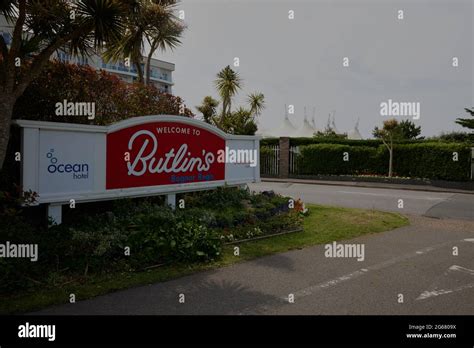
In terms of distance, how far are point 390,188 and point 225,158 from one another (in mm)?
13368

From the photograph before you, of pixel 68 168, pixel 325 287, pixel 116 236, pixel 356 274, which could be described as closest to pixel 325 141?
pixel 356 274

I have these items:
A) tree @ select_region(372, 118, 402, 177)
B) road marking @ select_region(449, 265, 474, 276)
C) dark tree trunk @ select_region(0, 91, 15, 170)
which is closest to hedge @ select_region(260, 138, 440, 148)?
tree @ select_region(372, 118, 402, 177)

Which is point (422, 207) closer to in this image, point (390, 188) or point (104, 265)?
point (390, 188)

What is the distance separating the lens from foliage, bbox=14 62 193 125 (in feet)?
24.1

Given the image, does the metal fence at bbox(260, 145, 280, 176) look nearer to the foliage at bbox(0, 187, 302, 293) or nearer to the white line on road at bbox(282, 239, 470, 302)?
the foliage at bbox(0, 187, 302, 293)

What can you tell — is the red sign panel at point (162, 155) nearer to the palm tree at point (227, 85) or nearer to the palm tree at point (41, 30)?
the palm tree at point (41, 30)

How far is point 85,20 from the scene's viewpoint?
6.83m

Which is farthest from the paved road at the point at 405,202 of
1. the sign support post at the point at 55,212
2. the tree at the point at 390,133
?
the sign support post at the point at 55,212

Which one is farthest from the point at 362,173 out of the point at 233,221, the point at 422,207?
the point at 233,221

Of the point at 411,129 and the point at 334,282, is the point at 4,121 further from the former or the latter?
the point at 411,129

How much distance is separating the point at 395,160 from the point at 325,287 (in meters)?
20.5

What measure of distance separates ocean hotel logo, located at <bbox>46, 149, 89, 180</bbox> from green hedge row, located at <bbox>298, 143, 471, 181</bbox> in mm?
20098
